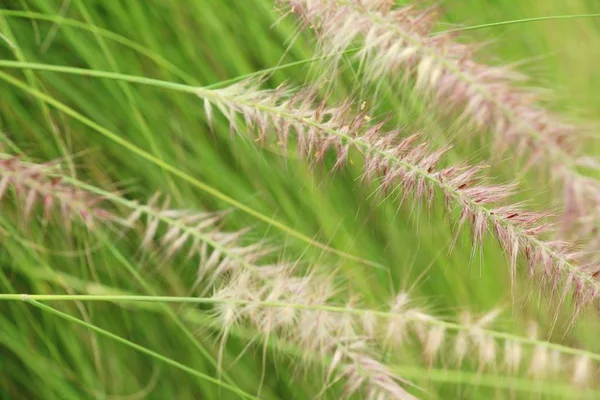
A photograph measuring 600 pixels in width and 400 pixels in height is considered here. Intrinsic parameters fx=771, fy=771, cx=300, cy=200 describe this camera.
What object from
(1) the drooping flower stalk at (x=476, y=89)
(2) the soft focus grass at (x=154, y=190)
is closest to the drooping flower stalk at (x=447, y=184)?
(1) the drooping flower stalk at (x=476, y=89)

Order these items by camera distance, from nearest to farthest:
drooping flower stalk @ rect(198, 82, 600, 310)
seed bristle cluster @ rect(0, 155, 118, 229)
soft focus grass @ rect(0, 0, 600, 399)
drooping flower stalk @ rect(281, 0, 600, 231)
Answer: drooping flower stalk @ rect(281, 0, 600, 231) → drooping flower stalk @ rect(198, 82, 600, 310) → seed bristle cluster @ rect(0, 155, 118, 229) → soft focus grass @ rect(0, 0, 600, 399)

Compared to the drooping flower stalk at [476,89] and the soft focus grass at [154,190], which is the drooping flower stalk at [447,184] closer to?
the drooping flower stalk at [476,89]

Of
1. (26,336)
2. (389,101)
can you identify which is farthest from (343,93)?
(26,336)

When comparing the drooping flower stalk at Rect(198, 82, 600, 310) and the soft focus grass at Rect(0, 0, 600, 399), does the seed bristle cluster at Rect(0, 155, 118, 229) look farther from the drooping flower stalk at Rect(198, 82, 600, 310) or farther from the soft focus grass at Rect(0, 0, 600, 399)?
the drooping flower stalk at Rect(198, 82, 600, 310)

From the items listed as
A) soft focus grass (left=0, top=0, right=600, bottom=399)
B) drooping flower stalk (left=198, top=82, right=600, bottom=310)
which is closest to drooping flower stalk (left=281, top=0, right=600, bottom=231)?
drooping flower stalk (left=198, top=82, right=600, bottom=310)

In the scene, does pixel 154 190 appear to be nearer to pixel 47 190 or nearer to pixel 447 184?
pixel 47 190

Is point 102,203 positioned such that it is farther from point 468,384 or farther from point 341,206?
point 468,384

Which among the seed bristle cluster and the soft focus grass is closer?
the seed bristle cluster
